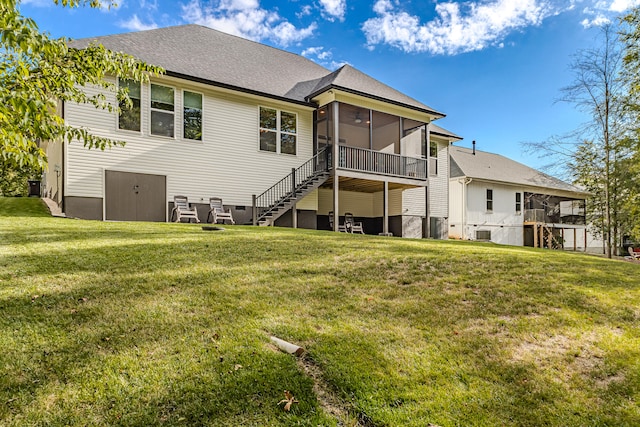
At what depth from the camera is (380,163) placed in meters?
14.8

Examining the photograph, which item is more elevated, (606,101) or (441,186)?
(606,101)

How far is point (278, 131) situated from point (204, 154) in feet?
9.55

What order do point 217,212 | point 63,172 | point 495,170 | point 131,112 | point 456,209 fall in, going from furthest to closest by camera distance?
point 495,170, point 456,209, point 217,212, point 131,112, point 63,172

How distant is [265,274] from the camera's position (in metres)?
5.04

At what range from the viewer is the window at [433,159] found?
60.1ft

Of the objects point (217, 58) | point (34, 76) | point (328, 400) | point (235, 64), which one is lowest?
point (328, 400)

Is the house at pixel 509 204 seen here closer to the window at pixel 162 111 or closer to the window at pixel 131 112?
the window at pixel 162 111

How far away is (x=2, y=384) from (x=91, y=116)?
33.4 feet

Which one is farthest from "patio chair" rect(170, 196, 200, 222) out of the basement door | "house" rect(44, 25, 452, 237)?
the basement door

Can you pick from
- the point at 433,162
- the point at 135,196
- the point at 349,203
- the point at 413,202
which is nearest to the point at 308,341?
the point at 135,196

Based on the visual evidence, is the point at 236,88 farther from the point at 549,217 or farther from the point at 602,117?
the point at 549,217

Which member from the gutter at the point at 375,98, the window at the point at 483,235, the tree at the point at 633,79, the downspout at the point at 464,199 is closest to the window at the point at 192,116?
the gutter at the point at 375,98

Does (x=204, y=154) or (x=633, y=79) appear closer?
(x=633, y=79)

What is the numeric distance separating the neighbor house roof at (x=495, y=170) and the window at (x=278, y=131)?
11161 millimetres
